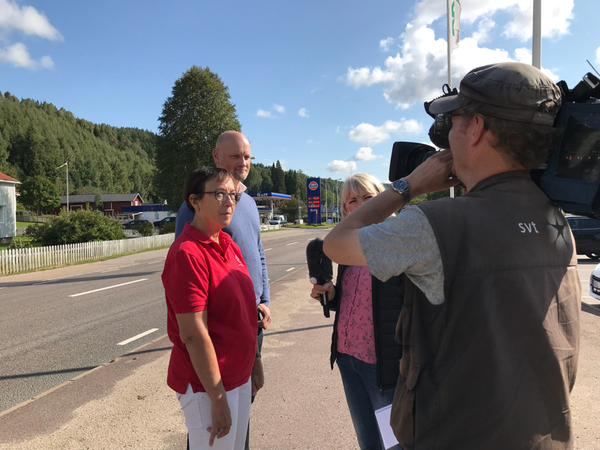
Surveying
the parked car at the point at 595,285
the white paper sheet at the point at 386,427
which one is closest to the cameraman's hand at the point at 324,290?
the white paper sheet at the point at 386,427

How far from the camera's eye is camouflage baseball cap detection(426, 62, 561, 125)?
103 centimetres

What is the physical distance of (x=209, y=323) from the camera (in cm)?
192

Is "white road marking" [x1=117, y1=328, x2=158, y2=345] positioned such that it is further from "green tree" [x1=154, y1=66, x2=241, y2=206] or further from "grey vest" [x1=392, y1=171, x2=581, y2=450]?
"green tree" [x1=154, y1=66, x2=241, y2=206]

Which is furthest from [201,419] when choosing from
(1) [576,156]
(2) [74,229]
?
(2) [74,229]

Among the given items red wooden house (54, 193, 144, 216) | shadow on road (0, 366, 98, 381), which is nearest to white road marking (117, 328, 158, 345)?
shadow on road (0, 366, 98, 381)

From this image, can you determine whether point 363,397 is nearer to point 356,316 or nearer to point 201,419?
point 356,316

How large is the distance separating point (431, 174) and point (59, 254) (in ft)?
64.0

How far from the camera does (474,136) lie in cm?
111

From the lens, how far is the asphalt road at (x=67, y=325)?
4672mm

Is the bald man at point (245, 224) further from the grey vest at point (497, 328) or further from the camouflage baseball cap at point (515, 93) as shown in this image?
the camouflage baseball cap at point (515, 93)

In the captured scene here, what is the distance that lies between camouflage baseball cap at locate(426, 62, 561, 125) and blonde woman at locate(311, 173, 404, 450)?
1034 millimetres

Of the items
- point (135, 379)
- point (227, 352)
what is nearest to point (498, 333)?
point (227, 352)

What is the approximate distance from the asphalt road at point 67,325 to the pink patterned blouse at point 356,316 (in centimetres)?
364

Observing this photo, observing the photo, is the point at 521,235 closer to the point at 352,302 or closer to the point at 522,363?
the point at 522,363
